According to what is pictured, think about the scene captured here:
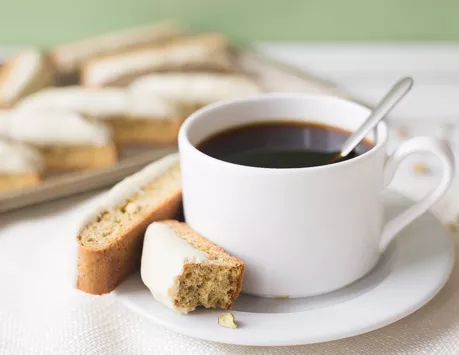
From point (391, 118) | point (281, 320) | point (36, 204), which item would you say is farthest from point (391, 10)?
point (281, 320)

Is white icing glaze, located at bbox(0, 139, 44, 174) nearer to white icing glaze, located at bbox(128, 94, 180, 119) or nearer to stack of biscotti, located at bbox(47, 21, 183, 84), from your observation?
white icing glaze, located at bbox(128, 94, 180, 119)

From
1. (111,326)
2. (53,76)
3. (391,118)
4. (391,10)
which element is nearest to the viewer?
(111,326)

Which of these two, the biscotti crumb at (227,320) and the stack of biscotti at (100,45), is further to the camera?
the stack of biscotti at (100,45)

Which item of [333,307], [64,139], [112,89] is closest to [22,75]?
[112,89]

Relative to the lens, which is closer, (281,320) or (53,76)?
(281,320)

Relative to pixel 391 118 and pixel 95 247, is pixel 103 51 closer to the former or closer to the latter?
pixel 391 118

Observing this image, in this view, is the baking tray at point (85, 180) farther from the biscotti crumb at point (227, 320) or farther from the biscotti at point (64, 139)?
the biscotti crumb at point (227, 320)

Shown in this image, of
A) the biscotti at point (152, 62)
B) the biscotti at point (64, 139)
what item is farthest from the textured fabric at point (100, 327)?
the biscotti at point (152, 62)

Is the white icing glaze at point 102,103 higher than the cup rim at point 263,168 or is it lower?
lower
